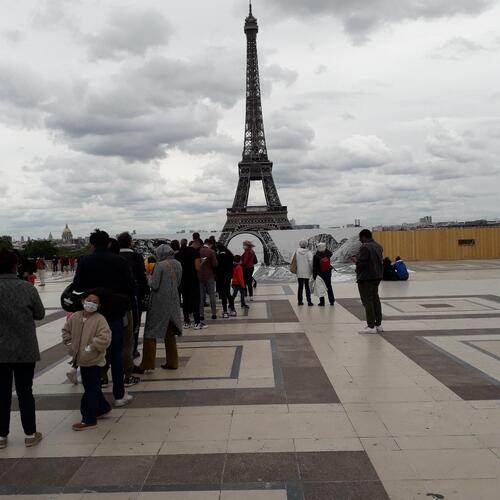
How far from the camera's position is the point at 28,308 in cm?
434

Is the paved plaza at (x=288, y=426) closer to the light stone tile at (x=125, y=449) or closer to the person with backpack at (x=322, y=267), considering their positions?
the light stone tile at (x=125, y=449)

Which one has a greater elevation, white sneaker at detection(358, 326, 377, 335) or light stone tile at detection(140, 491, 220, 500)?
white sneaker at detection(358, 326, 377, 335)

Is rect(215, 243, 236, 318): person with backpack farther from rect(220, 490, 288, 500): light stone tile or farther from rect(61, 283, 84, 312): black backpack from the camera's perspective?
rect(220, 490, 288, 500): light stone tile

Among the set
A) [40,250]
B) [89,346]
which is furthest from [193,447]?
[40,250]

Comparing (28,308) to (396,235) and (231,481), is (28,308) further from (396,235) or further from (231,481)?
(396,235)

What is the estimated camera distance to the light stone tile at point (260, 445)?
157 inches

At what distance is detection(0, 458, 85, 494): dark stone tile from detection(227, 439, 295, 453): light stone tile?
112 cm

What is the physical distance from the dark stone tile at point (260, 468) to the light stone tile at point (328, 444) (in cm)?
17

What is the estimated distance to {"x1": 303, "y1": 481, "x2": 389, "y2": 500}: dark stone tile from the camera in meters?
3.25

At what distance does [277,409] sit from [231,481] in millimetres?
1459

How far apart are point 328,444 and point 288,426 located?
486 mm

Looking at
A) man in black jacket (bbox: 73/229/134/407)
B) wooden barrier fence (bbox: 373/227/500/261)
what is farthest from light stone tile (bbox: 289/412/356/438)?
wooden barrier fence (bbox: 373/227/500/261)

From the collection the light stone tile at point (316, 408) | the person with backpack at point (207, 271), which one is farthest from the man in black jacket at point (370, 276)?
the light stone tile at point (316, 408)

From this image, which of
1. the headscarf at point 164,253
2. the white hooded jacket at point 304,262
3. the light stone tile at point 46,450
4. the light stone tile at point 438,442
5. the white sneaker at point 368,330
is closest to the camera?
the light stone tile at point 438,442
